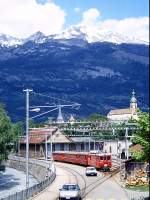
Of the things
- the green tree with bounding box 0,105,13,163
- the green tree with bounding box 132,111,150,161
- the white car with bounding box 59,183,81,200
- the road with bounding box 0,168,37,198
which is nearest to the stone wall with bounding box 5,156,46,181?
the road with bounding box 0,168,37,198

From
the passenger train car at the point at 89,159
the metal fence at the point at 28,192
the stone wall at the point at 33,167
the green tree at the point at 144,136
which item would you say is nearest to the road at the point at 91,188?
the metal fence at the point at 28,192

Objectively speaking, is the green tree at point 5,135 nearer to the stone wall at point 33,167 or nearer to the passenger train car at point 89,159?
the stone wall at point 33,167

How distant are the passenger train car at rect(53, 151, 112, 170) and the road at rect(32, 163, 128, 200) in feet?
19.4

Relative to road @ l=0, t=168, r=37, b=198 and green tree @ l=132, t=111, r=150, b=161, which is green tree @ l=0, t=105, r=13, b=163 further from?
green tree @ l=132, t=111, r=150, b=161

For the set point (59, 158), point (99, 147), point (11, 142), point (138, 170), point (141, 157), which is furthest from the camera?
point (99, 147)

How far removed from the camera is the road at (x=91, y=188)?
5454 cm

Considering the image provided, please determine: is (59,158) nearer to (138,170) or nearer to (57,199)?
(138,170)

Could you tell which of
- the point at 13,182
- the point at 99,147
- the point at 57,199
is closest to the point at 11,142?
the point at 13,182

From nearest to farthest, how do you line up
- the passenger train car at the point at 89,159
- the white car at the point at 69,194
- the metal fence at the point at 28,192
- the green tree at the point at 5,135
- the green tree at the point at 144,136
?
the green tree at the point at 144,136, the metal fence at the point at 28,192, the white car at the point at 69,194, the green tree at the point at 5,135, the passenger train car at the point at 89,159

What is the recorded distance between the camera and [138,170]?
73062mm

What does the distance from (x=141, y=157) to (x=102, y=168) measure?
177 ft

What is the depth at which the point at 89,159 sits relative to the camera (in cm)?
9756

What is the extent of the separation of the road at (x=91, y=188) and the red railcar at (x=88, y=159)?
5928mm

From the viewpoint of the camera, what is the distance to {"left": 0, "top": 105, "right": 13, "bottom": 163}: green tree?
7425cm
